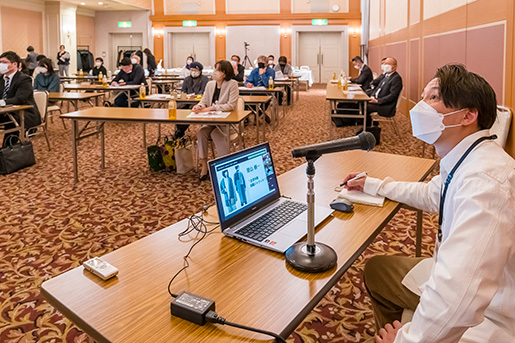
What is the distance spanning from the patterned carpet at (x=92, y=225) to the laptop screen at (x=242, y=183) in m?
0.92

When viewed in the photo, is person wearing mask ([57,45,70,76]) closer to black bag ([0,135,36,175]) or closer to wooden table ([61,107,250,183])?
black bag ([0,135,36,175])

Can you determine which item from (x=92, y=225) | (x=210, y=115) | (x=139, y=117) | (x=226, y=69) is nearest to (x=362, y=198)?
(x=92, y=225)

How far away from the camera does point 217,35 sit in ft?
64.3

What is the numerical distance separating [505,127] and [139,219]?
3.44 meters

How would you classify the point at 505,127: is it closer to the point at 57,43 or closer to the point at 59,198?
the point at 59,198

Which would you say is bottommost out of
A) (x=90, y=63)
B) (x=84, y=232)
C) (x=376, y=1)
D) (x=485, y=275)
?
(x=84, y=232)

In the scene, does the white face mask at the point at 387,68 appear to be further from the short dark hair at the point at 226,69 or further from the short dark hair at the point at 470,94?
the short dark hair at the point at 470,94

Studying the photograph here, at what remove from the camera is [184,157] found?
523 cm

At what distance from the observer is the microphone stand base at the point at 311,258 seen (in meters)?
1.28

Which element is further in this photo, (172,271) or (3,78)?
(3,78)

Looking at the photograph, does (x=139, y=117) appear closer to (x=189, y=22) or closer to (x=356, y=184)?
(x=356, y=184)

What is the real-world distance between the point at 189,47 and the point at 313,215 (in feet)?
65.9

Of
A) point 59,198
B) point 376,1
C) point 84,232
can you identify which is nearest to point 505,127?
point 84,232

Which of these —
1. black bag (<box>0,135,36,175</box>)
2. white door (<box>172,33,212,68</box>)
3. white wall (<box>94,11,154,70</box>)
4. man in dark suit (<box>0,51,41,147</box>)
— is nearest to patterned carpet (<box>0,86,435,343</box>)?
black bag (<box>0,135,36,175</box>)
